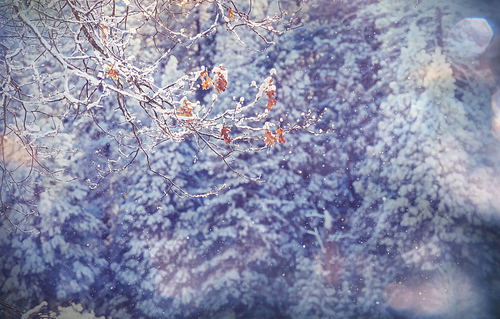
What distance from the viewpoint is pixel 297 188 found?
128 inches

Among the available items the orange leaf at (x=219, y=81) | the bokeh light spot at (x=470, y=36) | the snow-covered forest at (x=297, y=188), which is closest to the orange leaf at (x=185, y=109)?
the orange leaf at (x=219, y=81)

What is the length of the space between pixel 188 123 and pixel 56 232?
2491 millimetres

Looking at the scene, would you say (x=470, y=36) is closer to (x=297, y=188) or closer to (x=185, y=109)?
(x=297, y=188)

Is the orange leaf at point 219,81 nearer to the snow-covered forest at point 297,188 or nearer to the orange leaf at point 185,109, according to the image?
the orange leaf at point 185,109

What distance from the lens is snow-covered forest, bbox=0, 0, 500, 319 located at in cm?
282

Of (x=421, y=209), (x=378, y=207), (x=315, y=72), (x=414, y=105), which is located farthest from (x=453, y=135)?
(x=315, y=72)

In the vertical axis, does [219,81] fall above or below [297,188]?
below

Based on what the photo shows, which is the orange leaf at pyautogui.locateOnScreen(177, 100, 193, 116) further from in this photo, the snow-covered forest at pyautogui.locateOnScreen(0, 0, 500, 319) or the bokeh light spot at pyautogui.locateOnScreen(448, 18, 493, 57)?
the bokeh light spot at pyautogui.locateOnScreen(448, 18, 493, 57)

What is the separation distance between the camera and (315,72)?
3.31 m

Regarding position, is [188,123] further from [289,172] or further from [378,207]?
[378,207]

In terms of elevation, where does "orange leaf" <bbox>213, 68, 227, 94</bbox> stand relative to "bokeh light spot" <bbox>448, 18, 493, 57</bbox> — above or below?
below

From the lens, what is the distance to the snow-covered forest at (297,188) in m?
2.82

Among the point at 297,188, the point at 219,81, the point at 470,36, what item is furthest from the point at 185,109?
the point at 470,36

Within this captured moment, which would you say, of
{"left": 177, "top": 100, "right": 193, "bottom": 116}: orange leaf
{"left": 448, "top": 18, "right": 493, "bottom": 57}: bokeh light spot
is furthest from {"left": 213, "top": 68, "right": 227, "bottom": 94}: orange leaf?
{"left": 448, "top": 18, "right": 493, "bottom": 57}: bokeh light spot
